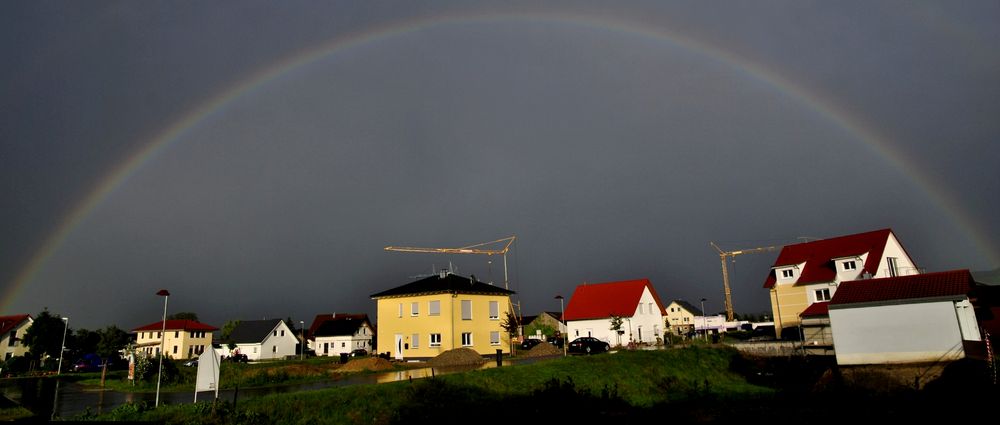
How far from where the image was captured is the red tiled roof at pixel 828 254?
A: 52.6m

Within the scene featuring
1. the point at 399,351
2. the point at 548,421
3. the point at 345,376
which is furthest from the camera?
the point at 399,351

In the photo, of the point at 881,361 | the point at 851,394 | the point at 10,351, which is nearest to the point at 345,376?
the point at 851,394

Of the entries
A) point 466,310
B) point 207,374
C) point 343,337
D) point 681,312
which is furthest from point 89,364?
point 681,312

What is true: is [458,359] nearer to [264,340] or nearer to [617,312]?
[617,312]

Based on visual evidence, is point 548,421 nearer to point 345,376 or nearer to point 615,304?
point 345,376

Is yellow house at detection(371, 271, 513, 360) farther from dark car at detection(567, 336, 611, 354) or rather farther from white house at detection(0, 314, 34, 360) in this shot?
white house at detection(0, 314, 34, 360)

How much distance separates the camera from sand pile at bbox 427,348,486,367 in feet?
130

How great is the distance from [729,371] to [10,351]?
85972 millimetres

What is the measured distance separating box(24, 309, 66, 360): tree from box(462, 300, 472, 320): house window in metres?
47.5

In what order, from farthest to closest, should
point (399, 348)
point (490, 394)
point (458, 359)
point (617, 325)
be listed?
point (617, 325), point (399, 348), point (458, 359), point (490, 394)

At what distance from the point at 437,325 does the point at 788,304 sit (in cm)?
3319

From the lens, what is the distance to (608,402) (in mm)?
23953

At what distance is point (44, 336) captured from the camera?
6397 cm

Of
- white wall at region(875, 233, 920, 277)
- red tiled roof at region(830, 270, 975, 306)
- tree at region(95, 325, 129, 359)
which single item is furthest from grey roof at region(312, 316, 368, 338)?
red tiled roof at region(830, 270, 975, 306)
